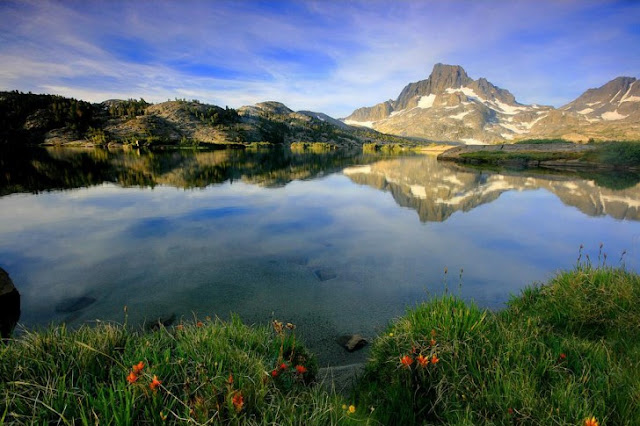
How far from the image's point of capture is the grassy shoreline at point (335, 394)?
3832 millimetres

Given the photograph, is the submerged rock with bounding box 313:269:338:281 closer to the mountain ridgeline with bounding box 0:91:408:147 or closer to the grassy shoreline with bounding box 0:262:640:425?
the grassy shoreline with bounding box 0:262:640:425

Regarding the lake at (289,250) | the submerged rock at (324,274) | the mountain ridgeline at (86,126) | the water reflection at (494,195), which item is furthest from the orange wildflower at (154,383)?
the mountain ridgeline at (86,126)

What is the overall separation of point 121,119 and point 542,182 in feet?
701

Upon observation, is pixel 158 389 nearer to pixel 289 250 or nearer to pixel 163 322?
pixel 163 322

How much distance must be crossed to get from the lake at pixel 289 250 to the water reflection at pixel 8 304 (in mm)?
303

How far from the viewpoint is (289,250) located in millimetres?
16969

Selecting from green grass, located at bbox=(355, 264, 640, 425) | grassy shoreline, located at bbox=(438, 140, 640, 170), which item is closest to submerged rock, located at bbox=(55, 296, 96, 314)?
green grass, located at bbox=(355, 264, 640, 425)

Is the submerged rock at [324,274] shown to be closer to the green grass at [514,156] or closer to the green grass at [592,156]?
the green grass at [592,156]

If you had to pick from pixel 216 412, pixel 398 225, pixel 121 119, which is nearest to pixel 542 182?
pixel 398 225

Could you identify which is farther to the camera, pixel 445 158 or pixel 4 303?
pixel 445 158

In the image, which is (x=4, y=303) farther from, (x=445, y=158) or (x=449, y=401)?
(x=445, y=158)

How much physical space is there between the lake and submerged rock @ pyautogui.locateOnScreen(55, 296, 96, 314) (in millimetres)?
66

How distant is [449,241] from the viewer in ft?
63.3

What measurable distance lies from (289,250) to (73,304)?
9.57m
